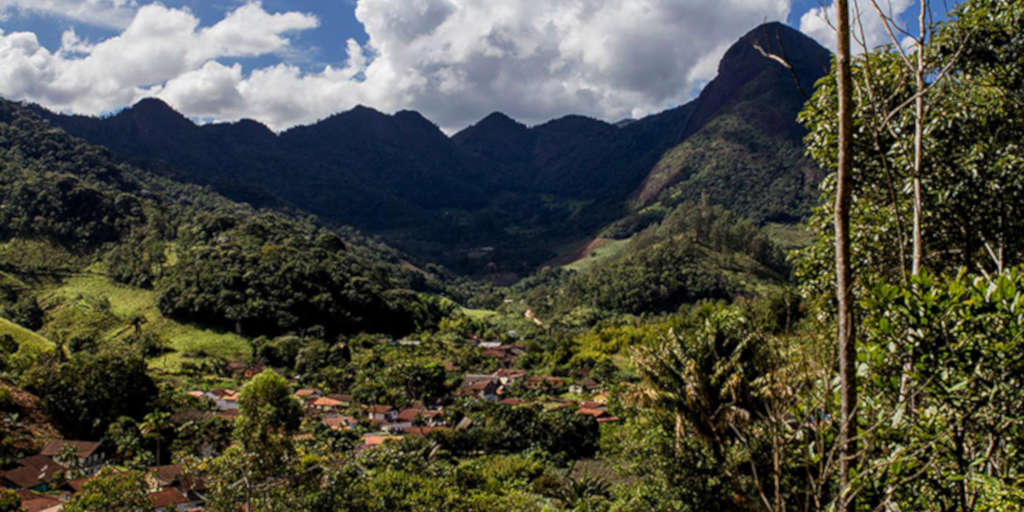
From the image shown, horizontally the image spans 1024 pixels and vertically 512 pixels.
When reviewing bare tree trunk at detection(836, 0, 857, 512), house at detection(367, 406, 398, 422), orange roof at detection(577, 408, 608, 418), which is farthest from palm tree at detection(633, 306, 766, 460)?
house at detection(367, 406, 398, 422)

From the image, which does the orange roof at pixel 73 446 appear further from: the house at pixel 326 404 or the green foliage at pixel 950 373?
the green foliage at pixel 950 373

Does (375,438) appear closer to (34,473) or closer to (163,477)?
(163,477)

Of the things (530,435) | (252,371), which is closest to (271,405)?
(530,435)

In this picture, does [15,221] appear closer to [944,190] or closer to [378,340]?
[378,340]

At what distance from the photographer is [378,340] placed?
186 ft

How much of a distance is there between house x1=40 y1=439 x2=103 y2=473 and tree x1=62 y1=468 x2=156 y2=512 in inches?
548

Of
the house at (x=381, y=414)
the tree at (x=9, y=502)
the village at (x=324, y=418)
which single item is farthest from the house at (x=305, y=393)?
the tree at (x=9, y=502)

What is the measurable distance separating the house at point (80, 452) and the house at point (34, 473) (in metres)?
0.65

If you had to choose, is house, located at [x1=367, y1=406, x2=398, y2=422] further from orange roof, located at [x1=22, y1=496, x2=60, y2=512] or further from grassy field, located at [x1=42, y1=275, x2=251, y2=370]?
grassy field, located at [x1=42, y1=275, x2=251, y2=370]

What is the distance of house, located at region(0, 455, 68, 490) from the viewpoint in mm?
20000

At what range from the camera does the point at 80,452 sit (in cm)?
2383

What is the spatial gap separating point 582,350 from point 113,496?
143ft

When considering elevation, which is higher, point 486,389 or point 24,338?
point 24,338

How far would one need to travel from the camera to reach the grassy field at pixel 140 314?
48.8 metres
